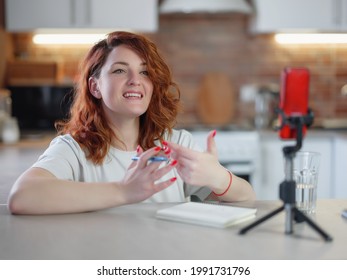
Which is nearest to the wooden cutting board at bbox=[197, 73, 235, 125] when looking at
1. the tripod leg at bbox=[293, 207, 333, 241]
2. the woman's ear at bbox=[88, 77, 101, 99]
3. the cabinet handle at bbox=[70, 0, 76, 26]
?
the cabinet handle at bbox=[70, 0, 76, 26]

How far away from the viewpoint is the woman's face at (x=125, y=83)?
1.59 metres

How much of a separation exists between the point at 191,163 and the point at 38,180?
362 millimetres

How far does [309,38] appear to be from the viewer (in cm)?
407

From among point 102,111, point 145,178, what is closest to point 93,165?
point 102,111

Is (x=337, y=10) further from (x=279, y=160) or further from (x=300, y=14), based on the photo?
(x=279, y=160)

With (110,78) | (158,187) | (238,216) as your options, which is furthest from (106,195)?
(110,78)

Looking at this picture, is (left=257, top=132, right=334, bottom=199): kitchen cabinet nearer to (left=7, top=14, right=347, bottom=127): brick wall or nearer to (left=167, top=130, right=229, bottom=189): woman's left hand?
(left=7, top=14, right=347, bottom=127): brick wall

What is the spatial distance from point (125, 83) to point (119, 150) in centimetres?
21

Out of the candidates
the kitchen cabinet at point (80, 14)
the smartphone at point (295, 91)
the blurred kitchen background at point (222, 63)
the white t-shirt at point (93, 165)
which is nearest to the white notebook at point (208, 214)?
the smartphone at point (295, 91)

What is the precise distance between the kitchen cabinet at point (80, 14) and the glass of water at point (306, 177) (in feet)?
8.54

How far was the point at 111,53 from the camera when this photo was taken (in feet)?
5.42

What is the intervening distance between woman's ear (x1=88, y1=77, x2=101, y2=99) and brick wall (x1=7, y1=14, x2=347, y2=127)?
2367 millimetres

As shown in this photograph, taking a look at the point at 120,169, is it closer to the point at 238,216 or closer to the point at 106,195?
the point at 106,195

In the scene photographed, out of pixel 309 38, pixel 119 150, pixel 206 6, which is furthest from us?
pixel 309 38
